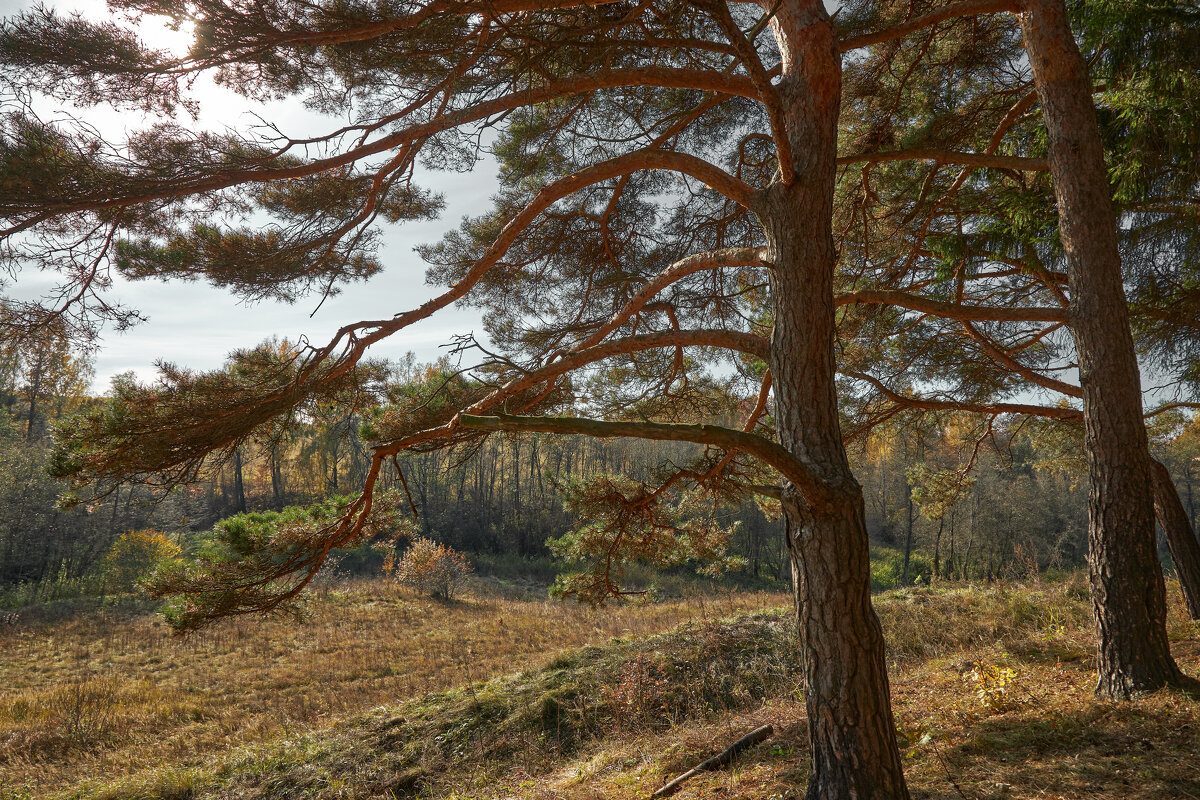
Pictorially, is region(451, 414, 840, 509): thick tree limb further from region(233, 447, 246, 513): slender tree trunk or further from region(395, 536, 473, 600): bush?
region(233, 447, 246, 513): slender tree trunk

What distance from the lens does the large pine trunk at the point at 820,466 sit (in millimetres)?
2637

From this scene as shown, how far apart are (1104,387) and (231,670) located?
1573 cm

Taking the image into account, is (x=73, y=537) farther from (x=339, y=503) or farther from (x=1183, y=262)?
(x=1183, y=262)

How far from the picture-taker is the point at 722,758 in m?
4.27


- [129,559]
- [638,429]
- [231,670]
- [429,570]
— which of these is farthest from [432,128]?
[129,559]

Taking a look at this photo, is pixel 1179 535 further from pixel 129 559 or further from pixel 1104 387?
pixel 129 559

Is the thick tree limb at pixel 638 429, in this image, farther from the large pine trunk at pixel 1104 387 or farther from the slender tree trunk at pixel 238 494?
the slender tree trunk at pixel 238 494

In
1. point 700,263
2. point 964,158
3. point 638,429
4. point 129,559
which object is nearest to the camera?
point 638,429

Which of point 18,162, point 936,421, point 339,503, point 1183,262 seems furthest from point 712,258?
point 936,421

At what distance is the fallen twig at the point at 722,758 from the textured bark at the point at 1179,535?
4559mm

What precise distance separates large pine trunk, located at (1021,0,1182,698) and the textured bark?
2.44m

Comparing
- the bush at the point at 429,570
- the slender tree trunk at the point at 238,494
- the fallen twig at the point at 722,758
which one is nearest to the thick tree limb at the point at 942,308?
the fallen twig at the point at 722,758

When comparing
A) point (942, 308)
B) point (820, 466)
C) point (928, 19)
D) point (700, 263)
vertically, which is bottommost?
point (820, 466)

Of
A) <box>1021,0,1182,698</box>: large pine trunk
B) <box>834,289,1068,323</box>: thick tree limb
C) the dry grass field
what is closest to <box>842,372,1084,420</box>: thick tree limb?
<box>834,289,1068,323</box>: thick tree limb
